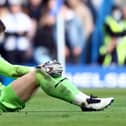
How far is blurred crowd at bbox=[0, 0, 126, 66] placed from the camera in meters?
22.6

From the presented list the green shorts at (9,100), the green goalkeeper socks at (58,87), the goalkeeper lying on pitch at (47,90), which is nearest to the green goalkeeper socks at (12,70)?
the goalkeeper lying on pitch at (47,90)

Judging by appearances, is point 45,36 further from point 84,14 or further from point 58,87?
point 58,87

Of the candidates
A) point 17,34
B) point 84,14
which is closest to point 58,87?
point 84,14

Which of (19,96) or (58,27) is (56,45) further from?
(19,96)

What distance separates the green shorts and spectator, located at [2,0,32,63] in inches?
526

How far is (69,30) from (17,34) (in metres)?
1.68

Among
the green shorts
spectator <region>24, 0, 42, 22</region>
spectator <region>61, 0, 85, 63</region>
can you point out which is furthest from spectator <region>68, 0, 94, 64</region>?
the green shorts

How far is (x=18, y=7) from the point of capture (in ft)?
74.2

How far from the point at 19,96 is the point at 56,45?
14117 millimetres

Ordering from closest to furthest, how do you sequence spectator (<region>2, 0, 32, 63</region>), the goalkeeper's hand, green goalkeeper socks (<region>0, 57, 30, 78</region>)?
the goalkeeper's hand → green goalkeeper socks (<region>0, 57, 30, 78</region>) → spectator (<region>2, 0, 32, 63</region>)

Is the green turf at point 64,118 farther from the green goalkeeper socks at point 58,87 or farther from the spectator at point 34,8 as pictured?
the spectator at point 34,8

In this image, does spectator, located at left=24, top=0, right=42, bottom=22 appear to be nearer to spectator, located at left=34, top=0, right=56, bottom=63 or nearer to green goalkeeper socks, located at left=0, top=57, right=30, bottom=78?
spectator, located at left=34, top=0, right=56, bottom=63

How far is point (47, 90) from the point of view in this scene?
28.8 ft

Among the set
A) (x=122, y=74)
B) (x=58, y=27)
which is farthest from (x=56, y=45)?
(x=122, y=74)
